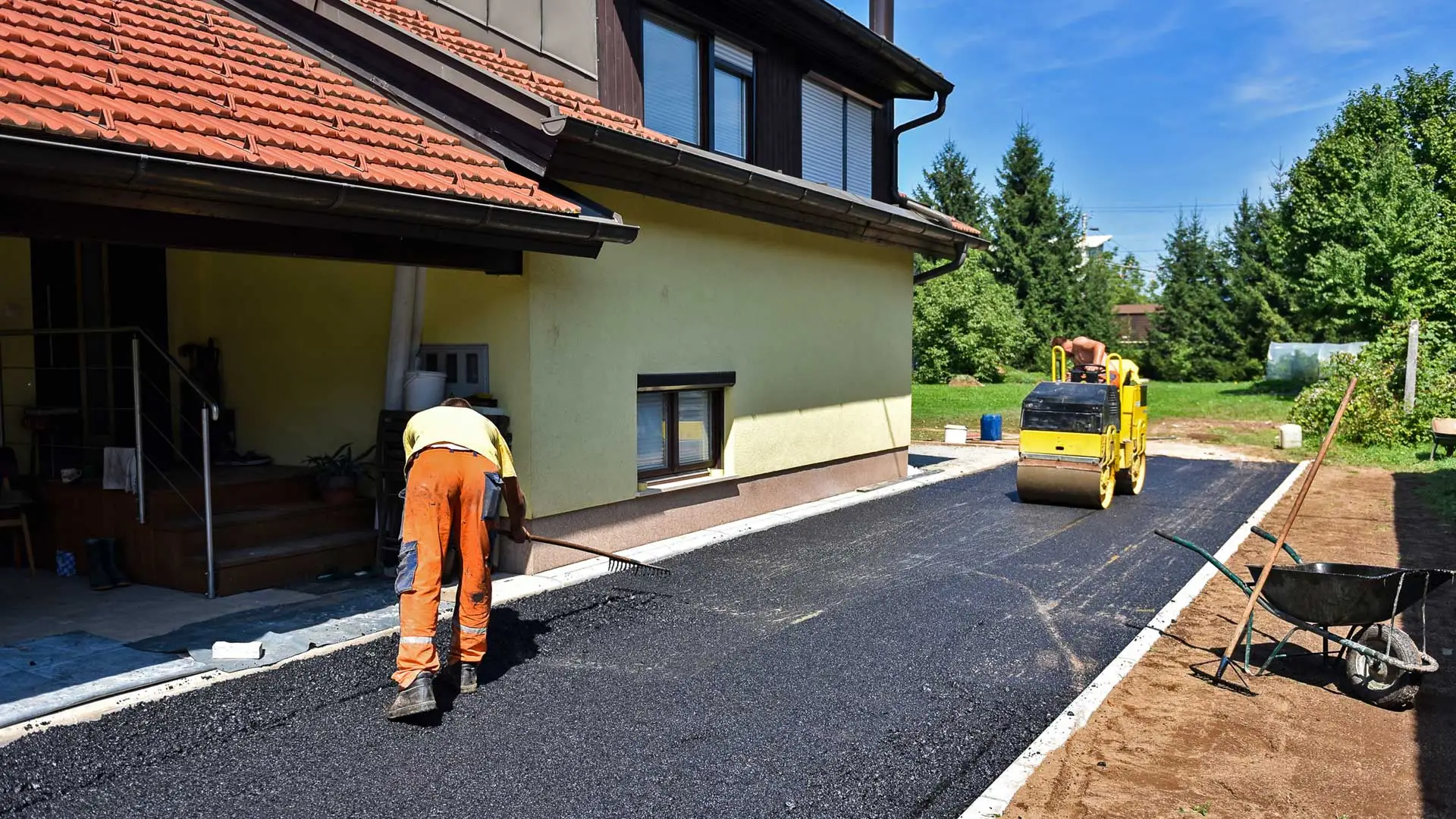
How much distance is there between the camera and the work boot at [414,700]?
489 cm

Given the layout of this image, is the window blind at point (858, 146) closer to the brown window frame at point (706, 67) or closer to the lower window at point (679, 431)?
the brown window frame at point (706, 67)

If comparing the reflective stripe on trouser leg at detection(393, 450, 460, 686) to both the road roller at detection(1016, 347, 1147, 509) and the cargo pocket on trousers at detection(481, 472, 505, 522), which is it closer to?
the cargo pocket on trousers at detection(481, 472, 505, 522)

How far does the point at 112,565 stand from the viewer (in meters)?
7.39

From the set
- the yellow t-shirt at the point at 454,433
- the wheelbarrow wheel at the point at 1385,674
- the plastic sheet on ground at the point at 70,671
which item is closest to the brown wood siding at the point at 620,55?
the yellow t-shirt at the point at 454,433

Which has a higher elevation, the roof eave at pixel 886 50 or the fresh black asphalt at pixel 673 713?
the roof eave at pixel 886 50

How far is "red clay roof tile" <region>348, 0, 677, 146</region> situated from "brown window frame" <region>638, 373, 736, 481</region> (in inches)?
90.8

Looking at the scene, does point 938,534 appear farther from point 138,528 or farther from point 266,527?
point 138,528

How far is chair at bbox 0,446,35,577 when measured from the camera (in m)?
7.78

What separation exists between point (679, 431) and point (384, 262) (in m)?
4.05

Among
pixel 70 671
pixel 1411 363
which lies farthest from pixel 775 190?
pixel 1411 363

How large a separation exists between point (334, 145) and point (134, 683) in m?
3.57

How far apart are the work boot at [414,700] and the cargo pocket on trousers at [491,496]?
0.92m

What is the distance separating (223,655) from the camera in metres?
5.70

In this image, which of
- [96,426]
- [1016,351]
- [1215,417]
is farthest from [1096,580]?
[1016,351]
